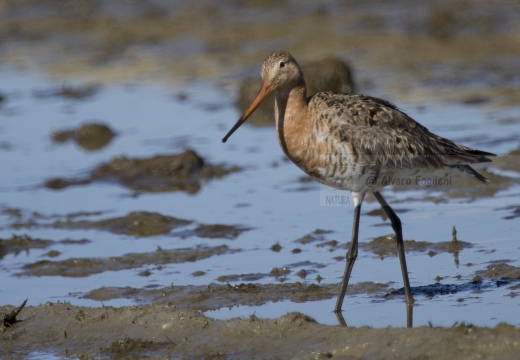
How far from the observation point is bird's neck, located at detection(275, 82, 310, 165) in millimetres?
8086

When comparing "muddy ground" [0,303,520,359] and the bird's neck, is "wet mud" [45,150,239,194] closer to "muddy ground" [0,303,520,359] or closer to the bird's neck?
the bird's neck

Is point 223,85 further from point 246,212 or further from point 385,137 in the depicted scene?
point 385,137

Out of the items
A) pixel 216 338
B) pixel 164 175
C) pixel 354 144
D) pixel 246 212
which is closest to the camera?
pixel 216 338

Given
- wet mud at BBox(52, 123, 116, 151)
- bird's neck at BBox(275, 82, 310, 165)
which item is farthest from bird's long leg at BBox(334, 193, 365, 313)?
wet mud at BBox(52, 123, 116, 151)

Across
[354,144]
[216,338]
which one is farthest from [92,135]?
[216,338]

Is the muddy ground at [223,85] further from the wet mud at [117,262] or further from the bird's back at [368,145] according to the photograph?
the bird's back at [368,145]

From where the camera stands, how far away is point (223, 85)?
16844 millimetres

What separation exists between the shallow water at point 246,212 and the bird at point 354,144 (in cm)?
64

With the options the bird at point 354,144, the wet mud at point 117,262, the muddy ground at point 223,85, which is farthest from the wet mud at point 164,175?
the bird at point 354,144

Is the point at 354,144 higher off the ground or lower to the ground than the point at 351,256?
higher

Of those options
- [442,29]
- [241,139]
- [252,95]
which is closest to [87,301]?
[241,139]

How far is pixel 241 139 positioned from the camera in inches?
537

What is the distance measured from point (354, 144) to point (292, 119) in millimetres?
581

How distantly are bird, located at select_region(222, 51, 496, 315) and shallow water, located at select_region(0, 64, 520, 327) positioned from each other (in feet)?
2.10
